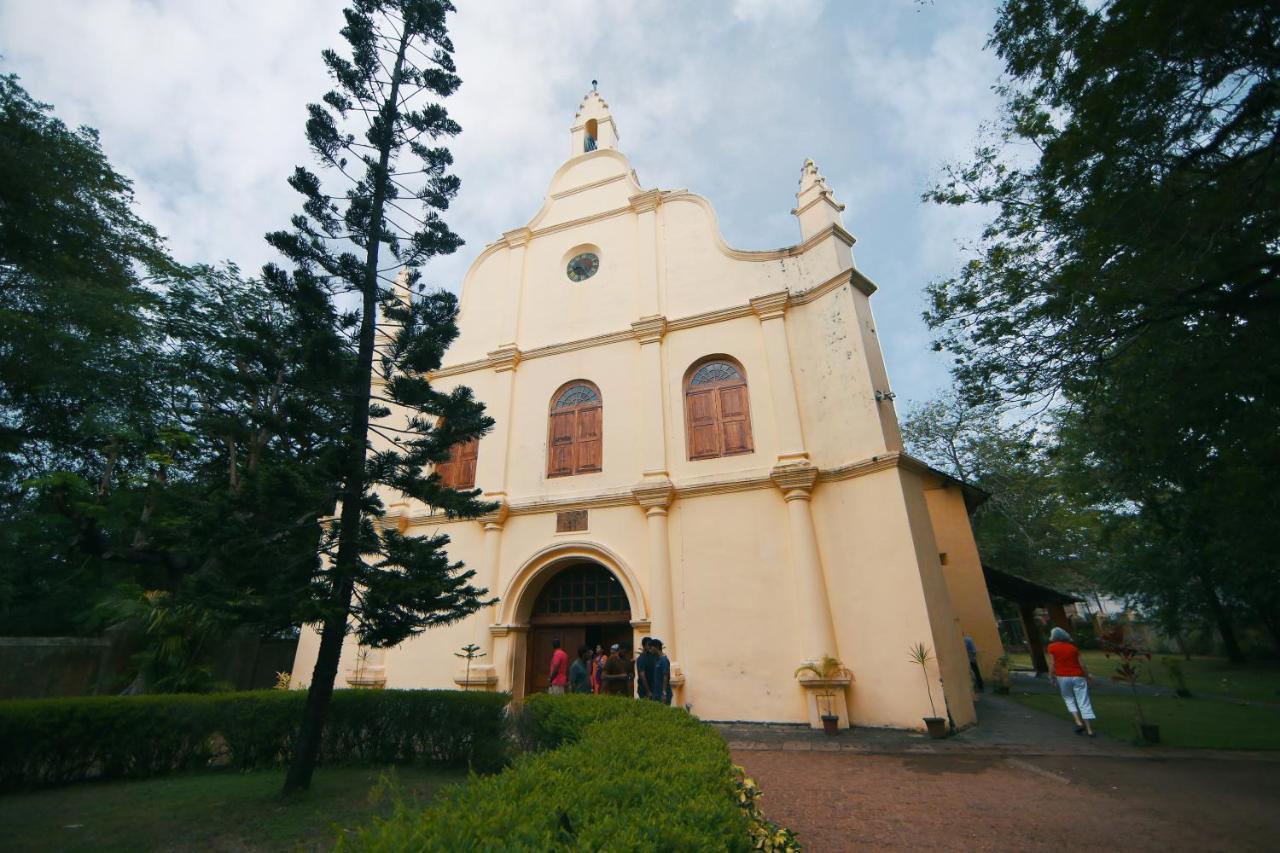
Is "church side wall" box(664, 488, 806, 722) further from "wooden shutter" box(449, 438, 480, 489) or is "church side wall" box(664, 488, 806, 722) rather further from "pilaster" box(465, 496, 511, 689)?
"wooden shutter" box(449, 438, 480, 489)

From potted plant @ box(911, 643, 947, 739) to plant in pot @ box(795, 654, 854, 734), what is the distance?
3.52 ft

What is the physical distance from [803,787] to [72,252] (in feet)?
52.5

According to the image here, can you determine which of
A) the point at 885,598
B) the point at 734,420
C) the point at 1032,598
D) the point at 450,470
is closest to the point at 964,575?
the point at 1032,598

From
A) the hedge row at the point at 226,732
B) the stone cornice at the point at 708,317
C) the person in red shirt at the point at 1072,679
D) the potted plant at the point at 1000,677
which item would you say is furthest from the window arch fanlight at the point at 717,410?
the potted plant at the point at 1000,677

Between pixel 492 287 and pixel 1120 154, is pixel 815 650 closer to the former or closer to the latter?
pixel 1120 154

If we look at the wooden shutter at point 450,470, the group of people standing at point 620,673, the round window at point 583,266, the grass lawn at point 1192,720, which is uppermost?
the round window at point 583,266

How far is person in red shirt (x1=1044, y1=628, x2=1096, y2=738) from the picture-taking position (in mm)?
7277

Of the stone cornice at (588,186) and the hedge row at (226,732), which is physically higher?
the stone cornice at (588,186)

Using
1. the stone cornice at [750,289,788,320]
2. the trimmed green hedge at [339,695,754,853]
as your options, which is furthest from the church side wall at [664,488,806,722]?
the trimmed green hedge at [339,695,754,853]

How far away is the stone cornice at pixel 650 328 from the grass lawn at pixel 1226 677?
1326cm

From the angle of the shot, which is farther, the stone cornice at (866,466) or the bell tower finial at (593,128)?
the bell tower finial at (593,128)

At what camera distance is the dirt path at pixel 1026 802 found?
4031 millimetres

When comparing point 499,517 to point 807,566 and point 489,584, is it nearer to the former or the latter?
point 489,584

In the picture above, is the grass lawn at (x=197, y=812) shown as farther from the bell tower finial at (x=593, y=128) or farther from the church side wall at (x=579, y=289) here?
the bell tower finial at (x=593, y=128)
